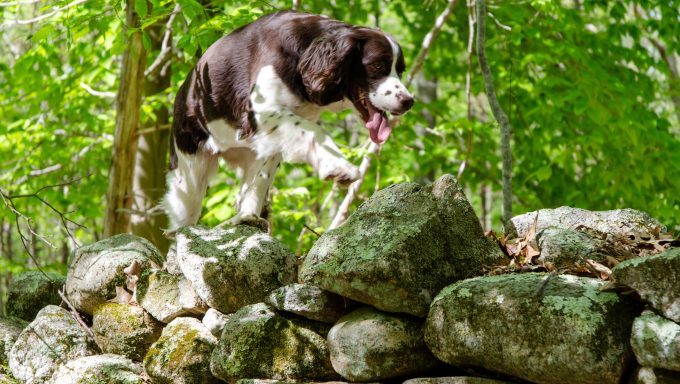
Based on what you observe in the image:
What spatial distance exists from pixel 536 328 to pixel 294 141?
5.48 feet

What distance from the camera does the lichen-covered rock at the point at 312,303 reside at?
3.05 metres

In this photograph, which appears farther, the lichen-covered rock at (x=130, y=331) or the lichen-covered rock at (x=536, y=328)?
the lichen-covered rock at (x=130, y=331)

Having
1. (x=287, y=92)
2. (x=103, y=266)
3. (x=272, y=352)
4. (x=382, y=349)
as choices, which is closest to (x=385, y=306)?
(x=382, y=349)

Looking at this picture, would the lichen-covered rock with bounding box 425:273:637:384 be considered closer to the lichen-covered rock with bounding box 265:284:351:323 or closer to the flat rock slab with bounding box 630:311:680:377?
the flat rock slab with bounding box 630:311:680:377

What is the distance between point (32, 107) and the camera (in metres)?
9.07

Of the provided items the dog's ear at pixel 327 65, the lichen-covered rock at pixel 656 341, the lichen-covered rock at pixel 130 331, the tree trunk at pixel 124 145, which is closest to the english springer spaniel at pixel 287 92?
the dog's ear at pixel 327 65

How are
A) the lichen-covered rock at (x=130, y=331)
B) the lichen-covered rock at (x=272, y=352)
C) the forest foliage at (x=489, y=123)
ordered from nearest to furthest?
the lichen-covered rock at (x=272, y=352) → the lichen-covered rock at (x=130, y=331) → the forest foliage at (x=489, y=123)

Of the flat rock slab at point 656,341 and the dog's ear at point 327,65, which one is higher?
the dog's ear at point 327,65

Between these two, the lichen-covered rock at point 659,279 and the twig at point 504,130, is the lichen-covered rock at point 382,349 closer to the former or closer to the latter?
the lichen-covered rock at point 659,279

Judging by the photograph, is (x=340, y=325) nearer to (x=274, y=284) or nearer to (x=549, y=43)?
(x=274, y=284)

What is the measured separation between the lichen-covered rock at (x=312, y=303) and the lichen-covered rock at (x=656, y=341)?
1204 millimetres

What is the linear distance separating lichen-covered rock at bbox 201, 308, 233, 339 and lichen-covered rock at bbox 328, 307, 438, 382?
0.72 metres

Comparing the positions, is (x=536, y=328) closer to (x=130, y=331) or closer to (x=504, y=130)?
(x=130, y=331)

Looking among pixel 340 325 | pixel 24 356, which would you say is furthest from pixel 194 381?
pixel 24 356
